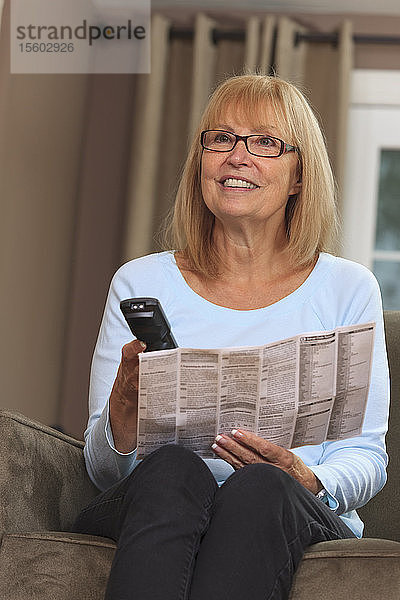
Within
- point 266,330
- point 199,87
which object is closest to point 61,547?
point 266,330

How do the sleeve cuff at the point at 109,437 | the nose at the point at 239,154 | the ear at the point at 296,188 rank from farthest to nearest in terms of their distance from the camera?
the ear at the point at 296,188 → the nose at the point at 239,154 → the sleeve cuff at the point at 109,437

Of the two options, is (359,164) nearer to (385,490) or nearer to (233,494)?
(385,490)

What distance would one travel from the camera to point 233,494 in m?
1.18

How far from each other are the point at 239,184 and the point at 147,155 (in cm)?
183

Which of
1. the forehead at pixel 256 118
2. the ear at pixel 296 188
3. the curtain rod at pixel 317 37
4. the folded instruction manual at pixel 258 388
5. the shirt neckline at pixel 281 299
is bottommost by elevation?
the folded instruction manual at pixel 258 388

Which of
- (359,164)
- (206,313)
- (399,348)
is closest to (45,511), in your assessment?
(206,313)

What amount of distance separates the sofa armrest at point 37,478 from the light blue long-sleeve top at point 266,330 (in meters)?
0.04

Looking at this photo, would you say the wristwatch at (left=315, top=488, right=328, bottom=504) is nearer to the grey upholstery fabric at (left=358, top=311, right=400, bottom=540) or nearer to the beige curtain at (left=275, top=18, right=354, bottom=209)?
the grey upholstery fabric at (left=358, top=311, right=400, bottom=540)

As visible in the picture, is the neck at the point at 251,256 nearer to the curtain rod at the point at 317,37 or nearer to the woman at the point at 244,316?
the woman at the point at 244,316

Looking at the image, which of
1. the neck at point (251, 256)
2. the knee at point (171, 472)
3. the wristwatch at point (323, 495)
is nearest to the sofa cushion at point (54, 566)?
the knee at point (171, 472)

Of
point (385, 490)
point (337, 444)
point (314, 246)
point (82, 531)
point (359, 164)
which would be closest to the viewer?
point (82, 531)

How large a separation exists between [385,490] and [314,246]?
0.52 metres

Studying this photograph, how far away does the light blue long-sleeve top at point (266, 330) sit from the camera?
146 centimetres

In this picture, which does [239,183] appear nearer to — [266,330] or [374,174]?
[266,330]
